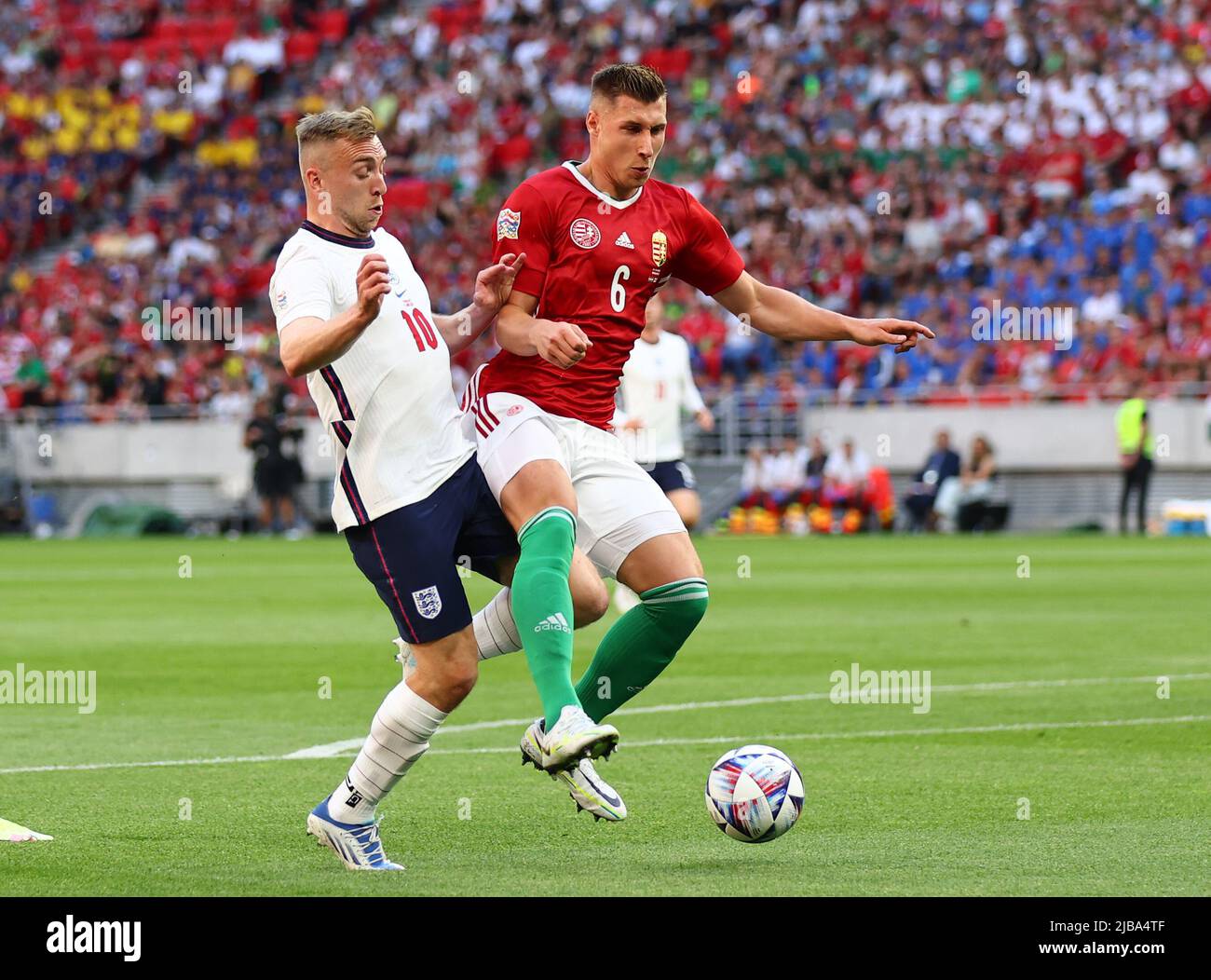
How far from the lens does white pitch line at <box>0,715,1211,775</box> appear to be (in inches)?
326

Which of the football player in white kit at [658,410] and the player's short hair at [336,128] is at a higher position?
the player's short hair at [336,128]

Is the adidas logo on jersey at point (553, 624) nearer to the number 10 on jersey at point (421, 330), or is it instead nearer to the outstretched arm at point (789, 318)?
the number 10 on jersey at point (421, 330)

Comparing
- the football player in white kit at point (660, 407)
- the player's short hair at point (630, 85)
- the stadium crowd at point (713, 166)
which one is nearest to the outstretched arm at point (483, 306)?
the player's short hair at point (630, 85)

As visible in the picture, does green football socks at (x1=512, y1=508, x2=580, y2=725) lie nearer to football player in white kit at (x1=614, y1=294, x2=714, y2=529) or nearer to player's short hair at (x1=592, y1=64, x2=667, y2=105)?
player's short hair at (x1=592, y1=64, x2=667, y2=105)

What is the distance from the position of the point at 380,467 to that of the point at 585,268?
110cm

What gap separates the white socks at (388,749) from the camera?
19.7ft

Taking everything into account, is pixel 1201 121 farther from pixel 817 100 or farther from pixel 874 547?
pixel 874 547

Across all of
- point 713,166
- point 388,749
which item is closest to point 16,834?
point 388,749

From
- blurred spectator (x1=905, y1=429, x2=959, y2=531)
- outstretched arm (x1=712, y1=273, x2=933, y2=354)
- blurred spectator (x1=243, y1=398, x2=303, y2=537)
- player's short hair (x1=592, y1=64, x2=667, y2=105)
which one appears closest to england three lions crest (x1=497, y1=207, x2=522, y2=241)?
player's short hair (x1=592, y1=64, x2=667, y2=105)

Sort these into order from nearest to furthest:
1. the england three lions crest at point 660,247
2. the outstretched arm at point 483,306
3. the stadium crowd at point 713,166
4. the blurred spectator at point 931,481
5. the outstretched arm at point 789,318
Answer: the outstretched arm at point 483,306 < the england three lions crest at point 660,247 < the outstretched arm at point 789,318 < the blurred spectator at point 931,481 < the stadium crowd at point 713,166

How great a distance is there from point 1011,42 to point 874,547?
9383 millimetres

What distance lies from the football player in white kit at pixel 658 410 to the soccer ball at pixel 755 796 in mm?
8711

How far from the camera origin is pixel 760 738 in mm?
8945

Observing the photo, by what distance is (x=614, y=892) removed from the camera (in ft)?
17.7
